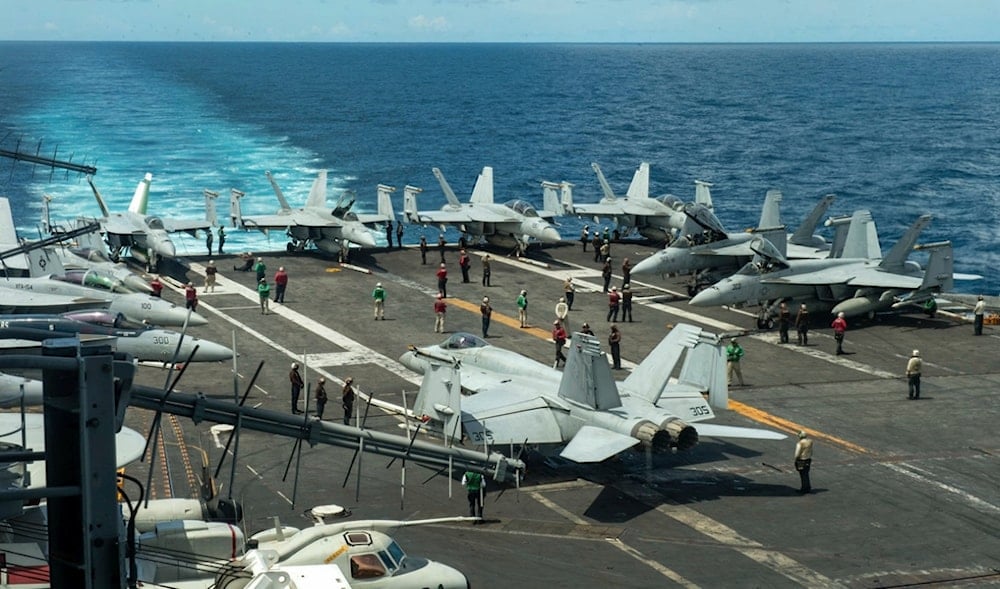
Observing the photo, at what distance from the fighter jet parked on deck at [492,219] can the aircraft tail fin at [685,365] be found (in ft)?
88.7

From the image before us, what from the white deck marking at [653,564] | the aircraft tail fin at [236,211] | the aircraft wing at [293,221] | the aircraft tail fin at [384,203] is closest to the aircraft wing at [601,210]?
the aircraft tail fin at [384,203]

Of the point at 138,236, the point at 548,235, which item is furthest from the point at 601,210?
the point at 138,236

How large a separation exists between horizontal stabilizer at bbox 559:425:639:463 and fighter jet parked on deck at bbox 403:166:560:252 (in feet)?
99.1

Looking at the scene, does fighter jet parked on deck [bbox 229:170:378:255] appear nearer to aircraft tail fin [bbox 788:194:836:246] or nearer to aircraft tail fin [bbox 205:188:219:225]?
aircraft tail fin [bbox 205:188:219:225]

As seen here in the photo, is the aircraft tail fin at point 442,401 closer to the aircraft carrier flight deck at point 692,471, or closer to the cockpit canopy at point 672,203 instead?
the aircraft carrier flight deck at point 692,471

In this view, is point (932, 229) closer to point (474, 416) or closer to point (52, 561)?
point (474, 416)

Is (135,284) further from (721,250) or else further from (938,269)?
(938,269)

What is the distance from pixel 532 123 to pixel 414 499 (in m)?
136

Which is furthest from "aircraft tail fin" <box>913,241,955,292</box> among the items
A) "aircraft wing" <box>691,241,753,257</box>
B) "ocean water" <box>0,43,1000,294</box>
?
"ocean water" <box>0,43,1000,294</box>

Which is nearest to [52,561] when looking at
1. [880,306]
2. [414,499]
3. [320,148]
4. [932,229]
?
[414,499]

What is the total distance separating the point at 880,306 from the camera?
47750 millimetres

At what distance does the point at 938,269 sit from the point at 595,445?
23.6 metres

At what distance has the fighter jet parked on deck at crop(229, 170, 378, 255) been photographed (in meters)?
58.3

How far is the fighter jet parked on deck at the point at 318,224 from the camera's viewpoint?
58344 mm
